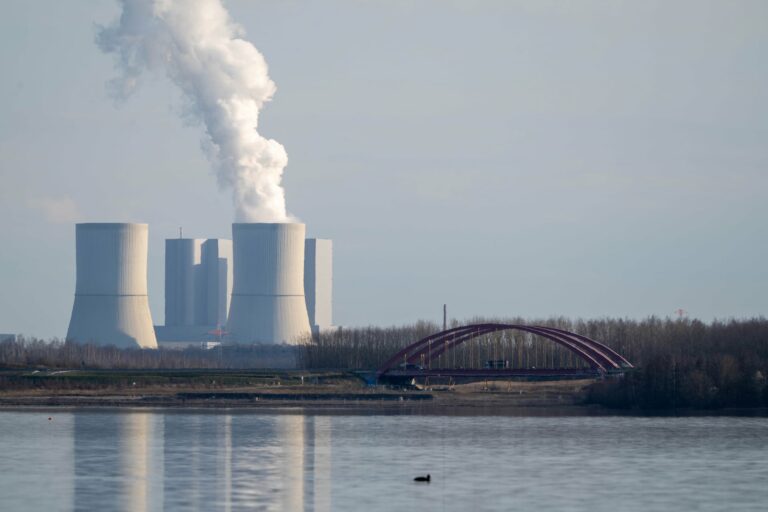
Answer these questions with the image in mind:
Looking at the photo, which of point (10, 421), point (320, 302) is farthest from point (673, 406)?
point (320, 302)

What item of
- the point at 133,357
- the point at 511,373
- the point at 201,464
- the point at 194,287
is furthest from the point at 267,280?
the point at 201,464

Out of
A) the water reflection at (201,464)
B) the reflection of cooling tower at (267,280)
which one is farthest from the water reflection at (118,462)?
the reflection of cooling tower at (267,280)

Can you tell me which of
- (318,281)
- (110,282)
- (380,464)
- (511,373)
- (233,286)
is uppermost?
(318,281)

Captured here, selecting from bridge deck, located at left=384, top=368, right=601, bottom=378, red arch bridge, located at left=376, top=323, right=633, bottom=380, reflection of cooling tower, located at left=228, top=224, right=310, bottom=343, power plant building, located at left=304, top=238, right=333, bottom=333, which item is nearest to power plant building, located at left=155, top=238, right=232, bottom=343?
power plant building, located at left=304, top=238, right=333, bottom=333

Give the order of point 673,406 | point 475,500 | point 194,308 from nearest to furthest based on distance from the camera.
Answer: point 475,500, point 673,406, point 194,308

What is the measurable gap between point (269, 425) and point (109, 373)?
20.5m

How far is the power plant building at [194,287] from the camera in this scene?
303 feet

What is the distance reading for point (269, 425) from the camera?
3750cm

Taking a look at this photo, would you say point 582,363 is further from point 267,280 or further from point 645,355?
point 267,280

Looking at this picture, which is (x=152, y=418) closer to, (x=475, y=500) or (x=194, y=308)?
(x=475, y=500)

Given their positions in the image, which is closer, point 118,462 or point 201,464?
point 201,464

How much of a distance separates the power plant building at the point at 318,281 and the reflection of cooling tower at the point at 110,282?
1786cm

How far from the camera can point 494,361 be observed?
58.7 meters

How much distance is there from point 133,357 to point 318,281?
20845mm
